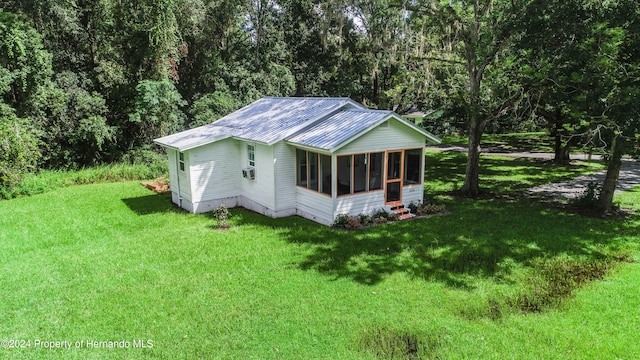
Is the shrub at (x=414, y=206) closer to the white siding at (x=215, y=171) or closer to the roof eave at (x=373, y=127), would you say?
the roof eave at (x=373, y=127)

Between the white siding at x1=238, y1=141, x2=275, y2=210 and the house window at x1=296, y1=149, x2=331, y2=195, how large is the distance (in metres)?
0.90

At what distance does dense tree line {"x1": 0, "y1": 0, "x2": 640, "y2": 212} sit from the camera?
38.0 ft

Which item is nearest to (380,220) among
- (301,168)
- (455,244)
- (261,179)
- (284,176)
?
(455,244)

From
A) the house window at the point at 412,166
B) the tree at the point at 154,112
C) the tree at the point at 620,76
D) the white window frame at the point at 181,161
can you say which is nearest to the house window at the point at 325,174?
the house window at the point at 412,166

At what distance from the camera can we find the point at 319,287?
8086 mm

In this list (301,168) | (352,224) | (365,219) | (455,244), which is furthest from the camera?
(301,168)

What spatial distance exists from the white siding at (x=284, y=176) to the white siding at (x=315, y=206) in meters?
0.28

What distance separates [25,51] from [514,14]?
64.2 ft

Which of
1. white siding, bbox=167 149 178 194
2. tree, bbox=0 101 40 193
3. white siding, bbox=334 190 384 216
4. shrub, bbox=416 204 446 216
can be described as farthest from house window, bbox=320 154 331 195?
tree, bbox=0 101 40 193

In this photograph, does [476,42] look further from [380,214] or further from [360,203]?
[360,203]

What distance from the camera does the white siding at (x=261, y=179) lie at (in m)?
12.7

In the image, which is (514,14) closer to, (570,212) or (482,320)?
(570,212)

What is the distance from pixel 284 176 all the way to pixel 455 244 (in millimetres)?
5506

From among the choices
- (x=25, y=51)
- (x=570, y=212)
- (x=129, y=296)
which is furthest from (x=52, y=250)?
(x=570, y=212)
